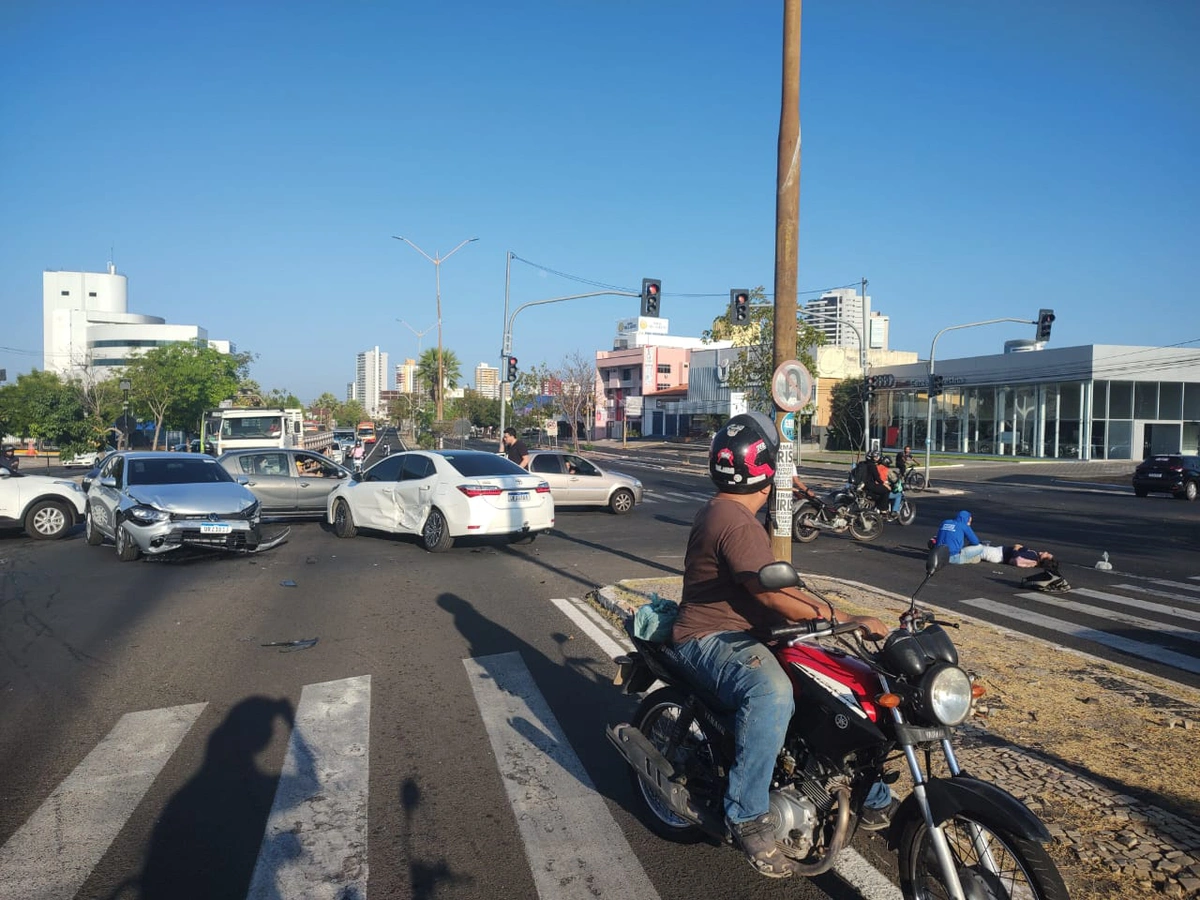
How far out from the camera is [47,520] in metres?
15.4

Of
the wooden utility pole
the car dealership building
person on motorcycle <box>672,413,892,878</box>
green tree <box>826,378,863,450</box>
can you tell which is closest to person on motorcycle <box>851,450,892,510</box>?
the wooden utility pole

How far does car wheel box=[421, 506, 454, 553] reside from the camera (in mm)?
13508

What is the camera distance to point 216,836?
13.5 feet

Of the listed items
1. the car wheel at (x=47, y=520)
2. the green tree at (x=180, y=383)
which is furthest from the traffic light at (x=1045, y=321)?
the green tree at (x=180, y=383)

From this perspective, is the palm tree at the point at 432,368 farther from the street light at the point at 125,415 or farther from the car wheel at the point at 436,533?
the car wheel at the point at 436,533

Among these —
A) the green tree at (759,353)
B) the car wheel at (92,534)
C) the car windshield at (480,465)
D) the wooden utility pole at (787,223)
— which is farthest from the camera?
the green tree at (759,353)

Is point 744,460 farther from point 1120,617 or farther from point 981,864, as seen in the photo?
point 1120,617

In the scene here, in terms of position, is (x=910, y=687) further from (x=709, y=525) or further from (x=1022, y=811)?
(x=709, y=525)

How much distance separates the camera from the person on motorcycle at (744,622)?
344cm

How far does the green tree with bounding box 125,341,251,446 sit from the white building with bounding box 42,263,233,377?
192ft

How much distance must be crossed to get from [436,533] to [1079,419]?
45.8 m

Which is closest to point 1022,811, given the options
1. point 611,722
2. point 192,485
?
point 611,722

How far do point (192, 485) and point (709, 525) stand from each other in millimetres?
11406

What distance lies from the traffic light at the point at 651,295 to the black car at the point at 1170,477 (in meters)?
16.9
